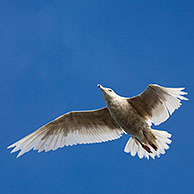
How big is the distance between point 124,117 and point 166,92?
1.20 meters

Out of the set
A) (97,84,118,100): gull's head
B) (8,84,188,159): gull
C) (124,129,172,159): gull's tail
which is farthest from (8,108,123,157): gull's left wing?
(97,84,118,100): gull's head

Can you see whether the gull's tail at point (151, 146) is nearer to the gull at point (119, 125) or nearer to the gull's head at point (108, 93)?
the gull at point (119, 125)

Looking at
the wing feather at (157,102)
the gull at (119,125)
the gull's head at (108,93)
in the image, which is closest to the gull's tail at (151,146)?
the gull at (119,125)

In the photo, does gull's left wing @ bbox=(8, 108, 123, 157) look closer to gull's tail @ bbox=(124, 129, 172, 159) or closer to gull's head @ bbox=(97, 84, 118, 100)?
gull's tail @ bbox=(124, 129, 172, 159)

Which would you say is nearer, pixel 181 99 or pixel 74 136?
pixel 181 99

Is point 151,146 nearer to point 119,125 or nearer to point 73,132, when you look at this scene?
point 119,125

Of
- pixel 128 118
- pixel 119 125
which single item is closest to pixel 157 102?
pixel 128 118

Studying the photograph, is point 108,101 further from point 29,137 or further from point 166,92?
point 29,137

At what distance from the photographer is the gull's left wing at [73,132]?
9.88 m

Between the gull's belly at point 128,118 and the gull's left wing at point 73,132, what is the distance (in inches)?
33.7

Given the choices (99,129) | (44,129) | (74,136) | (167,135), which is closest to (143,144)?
(167,135)

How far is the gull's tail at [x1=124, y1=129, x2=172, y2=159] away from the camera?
30.9ft

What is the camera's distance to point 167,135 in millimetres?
9445

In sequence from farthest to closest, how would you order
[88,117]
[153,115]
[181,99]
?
[88,117], [153,115], [181,99]
